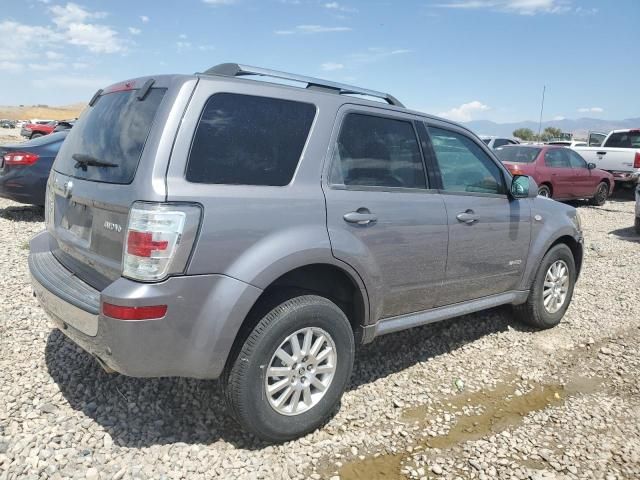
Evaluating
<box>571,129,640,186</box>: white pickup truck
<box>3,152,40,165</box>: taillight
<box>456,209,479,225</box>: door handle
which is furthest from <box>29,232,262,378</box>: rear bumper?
<box>571,129,640,186</box>: white pickup truck

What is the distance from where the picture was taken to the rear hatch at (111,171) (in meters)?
2.50

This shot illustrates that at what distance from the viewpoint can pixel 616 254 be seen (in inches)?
326

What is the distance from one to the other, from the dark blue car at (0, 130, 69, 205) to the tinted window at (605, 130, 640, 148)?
15451 millimetres

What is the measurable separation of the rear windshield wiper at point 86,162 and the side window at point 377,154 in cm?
123

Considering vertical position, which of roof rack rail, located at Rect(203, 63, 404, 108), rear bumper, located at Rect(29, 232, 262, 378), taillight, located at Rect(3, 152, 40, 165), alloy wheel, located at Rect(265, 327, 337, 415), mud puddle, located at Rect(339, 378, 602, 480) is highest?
roof rack rail, located at Rect(203, 63, 404, 108)

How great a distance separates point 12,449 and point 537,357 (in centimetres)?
378

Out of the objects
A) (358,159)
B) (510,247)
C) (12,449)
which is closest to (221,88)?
(358,159)

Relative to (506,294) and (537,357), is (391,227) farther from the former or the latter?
(537,357)

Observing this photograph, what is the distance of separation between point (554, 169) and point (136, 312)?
1200 centimetres

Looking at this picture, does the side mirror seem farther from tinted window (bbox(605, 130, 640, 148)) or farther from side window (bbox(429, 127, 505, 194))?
tinted window (bbox(605, 130, 640, 148))

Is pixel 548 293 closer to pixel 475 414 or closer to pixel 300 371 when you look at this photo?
pixel 475 414

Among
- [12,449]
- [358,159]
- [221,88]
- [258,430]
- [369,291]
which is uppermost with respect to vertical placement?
[221,88]

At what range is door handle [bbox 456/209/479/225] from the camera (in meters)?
3.74

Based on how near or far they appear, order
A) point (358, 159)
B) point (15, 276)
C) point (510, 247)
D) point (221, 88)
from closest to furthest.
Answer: point (221, 88)
point (358, 159)
point (510, 247)
point (15, 276)
